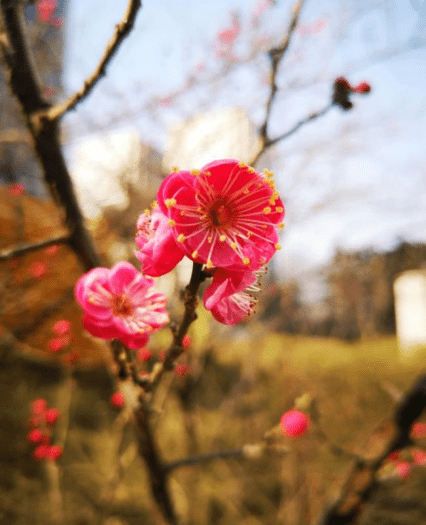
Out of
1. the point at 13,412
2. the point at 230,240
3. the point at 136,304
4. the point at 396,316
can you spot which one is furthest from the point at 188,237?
the point at 396,316

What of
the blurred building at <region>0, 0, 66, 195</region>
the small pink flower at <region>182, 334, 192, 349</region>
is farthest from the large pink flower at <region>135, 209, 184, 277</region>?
the blurred building at <region>0, 0, 66, 195</region>

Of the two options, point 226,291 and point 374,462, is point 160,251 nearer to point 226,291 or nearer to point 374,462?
point 226,291

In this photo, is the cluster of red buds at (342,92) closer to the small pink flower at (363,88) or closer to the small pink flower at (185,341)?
the small pink flower at (363,88)

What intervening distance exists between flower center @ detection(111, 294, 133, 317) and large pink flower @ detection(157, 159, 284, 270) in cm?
29

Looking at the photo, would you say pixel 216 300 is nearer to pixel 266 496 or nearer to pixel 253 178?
pixel 253 178

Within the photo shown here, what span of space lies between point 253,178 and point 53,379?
15.9ft

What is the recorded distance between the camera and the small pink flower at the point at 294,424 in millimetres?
1254

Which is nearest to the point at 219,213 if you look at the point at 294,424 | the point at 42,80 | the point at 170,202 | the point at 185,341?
the point at 170,202

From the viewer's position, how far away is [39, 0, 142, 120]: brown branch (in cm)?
76

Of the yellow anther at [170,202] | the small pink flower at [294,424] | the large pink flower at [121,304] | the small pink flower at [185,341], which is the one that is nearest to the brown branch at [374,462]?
the small pink flower at [294,424]

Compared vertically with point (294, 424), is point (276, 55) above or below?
above

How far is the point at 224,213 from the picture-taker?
27.3 inches

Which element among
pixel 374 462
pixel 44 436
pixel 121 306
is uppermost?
pixel 121 306

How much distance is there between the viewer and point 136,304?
2.77 ft
